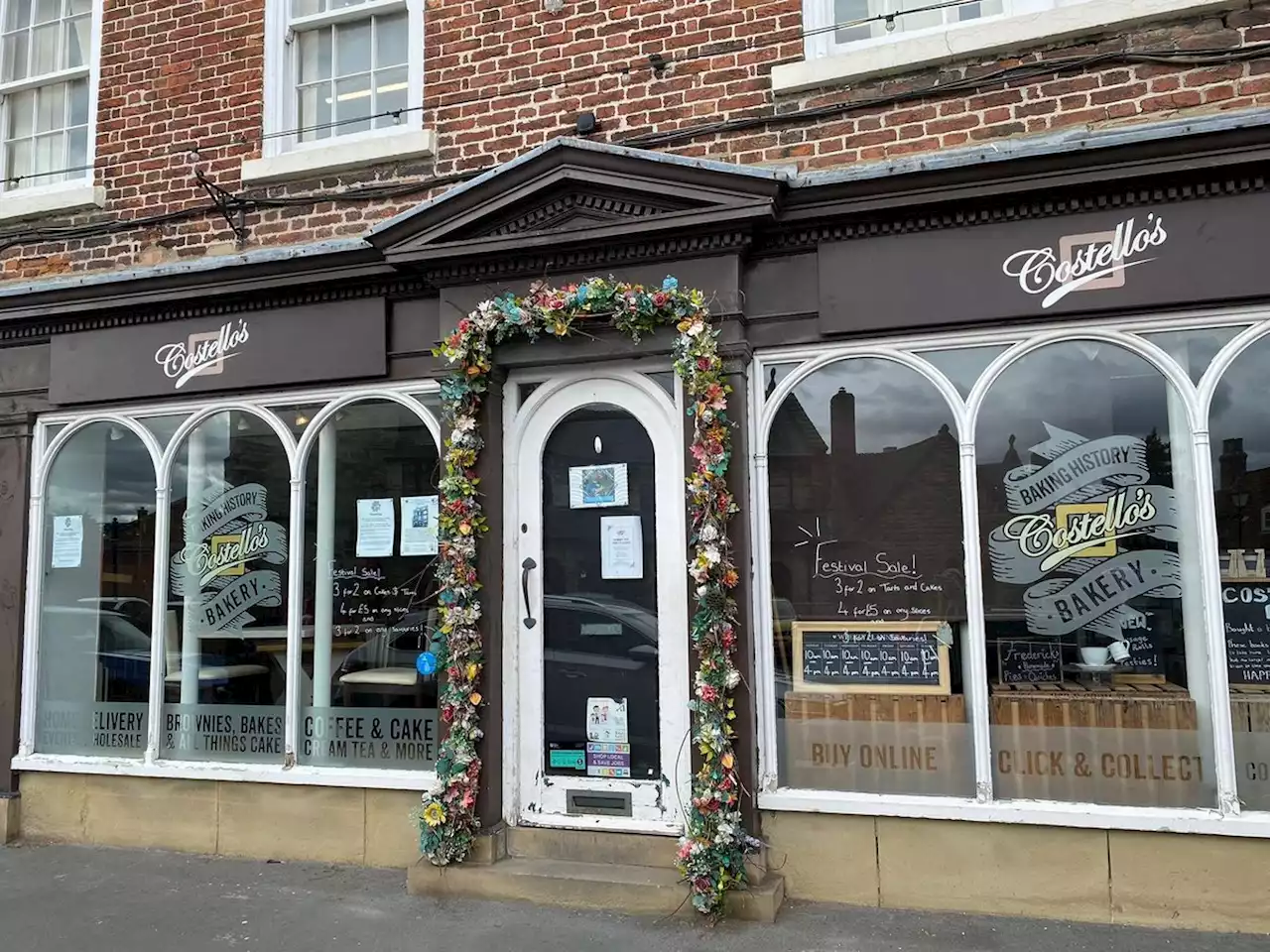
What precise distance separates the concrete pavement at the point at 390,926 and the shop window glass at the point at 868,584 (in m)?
0.69

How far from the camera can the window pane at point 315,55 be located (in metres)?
6.49

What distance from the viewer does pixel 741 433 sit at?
16.5 ft

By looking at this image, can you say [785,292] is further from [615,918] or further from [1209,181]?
[615,918]

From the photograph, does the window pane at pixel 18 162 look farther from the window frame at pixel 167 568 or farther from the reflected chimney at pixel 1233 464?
the reflected chimney at pixel 1233 464

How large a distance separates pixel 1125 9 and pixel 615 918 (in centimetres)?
521

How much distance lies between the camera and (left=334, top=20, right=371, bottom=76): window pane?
6.39 meters

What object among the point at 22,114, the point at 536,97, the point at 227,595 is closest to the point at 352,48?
the point at 536,97

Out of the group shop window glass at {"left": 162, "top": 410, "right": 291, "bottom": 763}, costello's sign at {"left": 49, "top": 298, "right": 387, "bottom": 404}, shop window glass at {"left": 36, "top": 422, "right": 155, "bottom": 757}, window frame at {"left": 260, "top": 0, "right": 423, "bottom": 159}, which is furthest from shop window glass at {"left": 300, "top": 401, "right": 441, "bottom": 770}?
window frame at {"left": 260, "top": 0, "right": 423, "bottom": 159}

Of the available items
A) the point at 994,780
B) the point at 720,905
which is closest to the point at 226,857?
the point at 720,905

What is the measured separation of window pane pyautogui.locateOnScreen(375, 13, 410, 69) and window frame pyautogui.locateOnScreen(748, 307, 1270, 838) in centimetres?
333

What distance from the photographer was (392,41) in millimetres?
6332

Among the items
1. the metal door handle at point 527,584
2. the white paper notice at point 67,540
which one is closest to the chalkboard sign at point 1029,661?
the metal door handle at point 527,584

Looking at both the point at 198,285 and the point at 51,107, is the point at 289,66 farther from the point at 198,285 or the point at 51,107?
the point at 51,107

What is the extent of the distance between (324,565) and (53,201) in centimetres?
345
